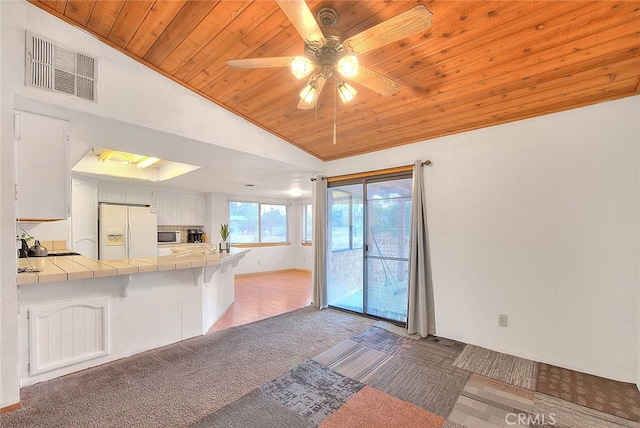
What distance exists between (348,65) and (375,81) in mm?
323

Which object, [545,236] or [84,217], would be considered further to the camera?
[84,217]

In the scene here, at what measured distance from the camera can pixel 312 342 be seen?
311cm

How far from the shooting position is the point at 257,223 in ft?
25.0

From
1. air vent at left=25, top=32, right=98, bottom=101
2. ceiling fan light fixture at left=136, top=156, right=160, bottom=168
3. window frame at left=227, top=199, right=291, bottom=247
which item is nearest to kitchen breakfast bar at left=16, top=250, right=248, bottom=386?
air vent at left=25, top=32, right=98, bottom=101

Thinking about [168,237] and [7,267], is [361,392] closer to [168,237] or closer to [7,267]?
[7,267]

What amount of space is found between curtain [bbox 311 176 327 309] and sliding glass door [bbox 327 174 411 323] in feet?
0.37

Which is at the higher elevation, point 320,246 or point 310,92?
point 310,92

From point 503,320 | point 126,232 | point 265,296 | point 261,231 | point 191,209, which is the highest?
point 191,209

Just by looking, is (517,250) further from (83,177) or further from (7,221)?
(83,177)

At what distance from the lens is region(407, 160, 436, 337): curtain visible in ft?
10.8

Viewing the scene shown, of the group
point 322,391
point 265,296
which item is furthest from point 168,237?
point 322,391

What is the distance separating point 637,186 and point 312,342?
3270mm

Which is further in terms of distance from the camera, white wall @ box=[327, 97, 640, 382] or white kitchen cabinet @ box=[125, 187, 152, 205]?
white kitchen cabinet @ box=[125, 187, 152, 205]

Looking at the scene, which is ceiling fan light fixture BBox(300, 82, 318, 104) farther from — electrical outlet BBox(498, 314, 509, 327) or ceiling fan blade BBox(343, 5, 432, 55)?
electrical outlet BBox(498, 314, 509, 327)
